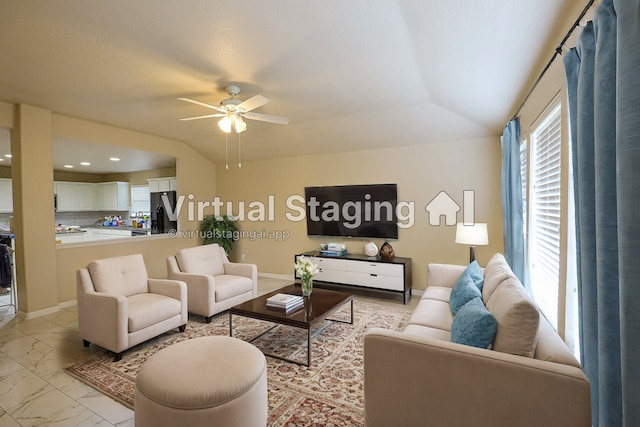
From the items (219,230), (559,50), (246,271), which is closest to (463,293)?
(559,50)

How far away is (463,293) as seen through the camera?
251 cm

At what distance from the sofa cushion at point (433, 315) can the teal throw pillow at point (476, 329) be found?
58cm

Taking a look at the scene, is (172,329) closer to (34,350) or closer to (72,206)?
(34,350)

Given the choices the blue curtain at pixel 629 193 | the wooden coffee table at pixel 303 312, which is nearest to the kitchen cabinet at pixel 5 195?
the wooden coffee table at pixel 303 312

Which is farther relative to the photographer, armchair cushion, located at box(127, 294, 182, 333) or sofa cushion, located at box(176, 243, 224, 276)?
sofa cushion, located at box(176, 243, 224, 276)

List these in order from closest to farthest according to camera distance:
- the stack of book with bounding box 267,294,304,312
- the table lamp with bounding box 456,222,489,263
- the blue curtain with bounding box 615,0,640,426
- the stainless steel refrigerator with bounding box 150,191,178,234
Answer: the blue curtain with bounding box 615,0,640,426
the stack of book with bounding box 267,294,304,312
the table lamp with bounding box 456,222,489,263
the stainless steel refrigerator with bounding box 150,191,178,234

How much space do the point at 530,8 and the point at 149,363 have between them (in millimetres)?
2879

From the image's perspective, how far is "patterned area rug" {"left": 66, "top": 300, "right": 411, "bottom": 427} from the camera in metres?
2.06

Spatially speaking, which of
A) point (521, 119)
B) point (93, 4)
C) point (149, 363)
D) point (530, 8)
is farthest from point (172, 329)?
point (521, 119)

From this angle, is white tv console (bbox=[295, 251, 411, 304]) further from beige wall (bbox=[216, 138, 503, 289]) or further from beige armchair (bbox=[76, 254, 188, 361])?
beige armchair (bbox=[76, 254, 188, 361])

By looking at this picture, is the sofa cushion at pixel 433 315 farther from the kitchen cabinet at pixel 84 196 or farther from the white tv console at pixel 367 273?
the kitchen cabinet at pixel 84 196

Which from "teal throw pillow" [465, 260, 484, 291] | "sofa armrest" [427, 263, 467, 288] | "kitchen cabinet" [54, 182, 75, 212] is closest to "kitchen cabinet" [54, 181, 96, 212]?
"kitchen cabinet" [54, 182, 75, 212]

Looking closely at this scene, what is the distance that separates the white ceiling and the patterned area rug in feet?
8.42

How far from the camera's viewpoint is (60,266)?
13.9 feet
